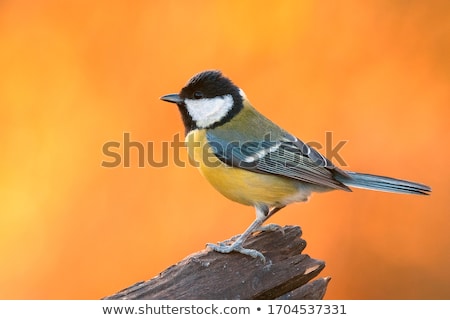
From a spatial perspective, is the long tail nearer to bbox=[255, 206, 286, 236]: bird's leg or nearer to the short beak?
bbox=[255, 206, 286, 236]: bird's leg

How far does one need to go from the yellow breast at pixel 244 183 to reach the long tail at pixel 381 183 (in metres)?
0.19

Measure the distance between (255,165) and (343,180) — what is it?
14.6 inches

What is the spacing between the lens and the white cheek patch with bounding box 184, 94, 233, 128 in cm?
247

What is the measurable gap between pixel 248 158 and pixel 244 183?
10 centimetres

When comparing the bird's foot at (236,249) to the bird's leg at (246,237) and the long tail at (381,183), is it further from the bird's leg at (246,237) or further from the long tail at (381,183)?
the long tail at (381,183)

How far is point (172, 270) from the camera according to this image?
2.13 meters

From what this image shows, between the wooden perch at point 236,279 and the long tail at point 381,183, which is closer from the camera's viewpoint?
the wooden perch at point 236,279

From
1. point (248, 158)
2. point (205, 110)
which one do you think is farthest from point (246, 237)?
point (205, 110)

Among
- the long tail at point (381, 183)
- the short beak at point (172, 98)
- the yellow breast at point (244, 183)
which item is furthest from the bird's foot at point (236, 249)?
the short beak at point (172, 98)

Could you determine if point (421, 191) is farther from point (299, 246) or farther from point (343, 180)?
point (299, 246)

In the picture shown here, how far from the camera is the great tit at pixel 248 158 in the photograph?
2338 mm

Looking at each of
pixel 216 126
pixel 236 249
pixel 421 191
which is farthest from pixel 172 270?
pixel 421 191

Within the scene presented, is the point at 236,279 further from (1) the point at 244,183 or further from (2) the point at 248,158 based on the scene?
(2) the point at 248,158

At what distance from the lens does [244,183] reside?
233 cm
